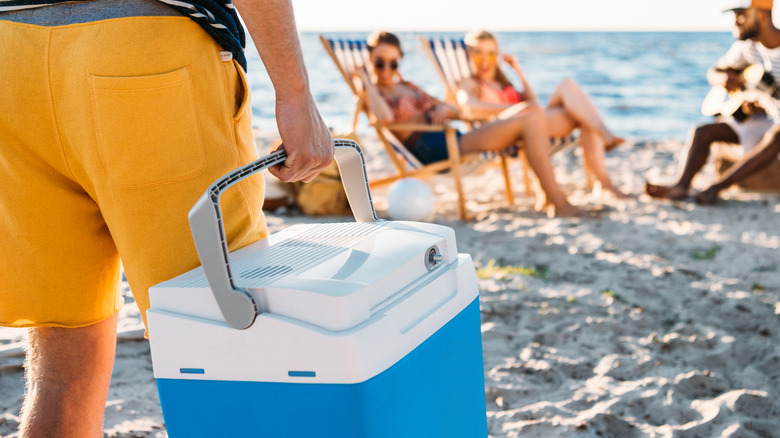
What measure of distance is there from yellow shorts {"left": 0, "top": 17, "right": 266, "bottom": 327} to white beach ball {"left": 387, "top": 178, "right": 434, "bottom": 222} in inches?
129

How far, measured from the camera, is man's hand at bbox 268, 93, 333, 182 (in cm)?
112

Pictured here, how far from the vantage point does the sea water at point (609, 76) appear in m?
12.2

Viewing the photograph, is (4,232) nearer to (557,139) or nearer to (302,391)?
(302,391)

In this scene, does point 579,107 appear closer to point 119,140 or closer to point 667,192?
point 667,192

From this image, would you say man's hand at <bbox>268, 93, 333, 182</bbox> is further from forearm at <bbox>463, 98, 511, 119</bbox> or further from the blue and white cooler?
forearm at <bbox>463, 98, 511, 119</bbox>

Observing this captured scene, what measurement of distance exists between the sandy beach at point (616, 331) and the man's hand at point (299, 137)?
3.49ft

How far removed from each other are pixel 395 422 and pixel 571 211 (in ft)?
12.0

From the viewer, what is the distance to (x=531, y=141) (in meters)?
4.67

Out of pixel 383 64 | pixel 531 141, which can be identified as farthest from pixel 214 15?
pixel 383 64

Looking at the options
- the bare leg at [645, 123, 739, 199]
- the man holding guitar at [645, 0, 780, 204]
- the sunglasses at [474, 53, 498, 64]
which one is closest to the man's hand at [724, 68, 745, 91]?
the man holding guitar at [645, 0, 780, 204]

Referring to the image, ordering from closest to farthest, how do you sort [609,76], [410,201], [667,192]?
[410,201] → [667,192] → [609,76]

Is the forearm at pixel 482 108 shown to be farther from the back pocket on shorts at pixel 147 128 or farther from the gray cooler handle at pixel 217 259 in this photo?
the gray cooler handle at pixel 217 259

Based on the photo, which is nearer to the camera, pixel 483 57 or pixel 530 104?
pixel 530 104

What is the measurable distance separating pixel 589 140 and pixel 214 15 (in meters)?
4.29
